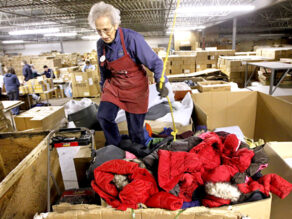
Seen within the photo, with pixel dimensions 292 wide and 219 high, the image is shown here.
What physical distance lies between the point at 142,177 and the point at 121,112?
164 cm

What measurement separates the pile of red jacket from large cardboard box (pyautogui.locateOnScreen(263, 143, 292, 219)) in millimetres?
259

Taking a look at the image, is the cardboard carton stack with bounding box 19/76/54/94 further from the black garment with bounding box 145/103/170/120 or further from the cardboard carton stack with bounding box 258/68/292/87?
the cardboard carton stack with bounding box 258/68/292/87

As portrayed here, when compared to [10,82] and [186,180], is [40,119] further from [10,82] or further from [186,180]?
[10,82]

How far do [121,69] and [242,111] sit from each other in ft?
6.69

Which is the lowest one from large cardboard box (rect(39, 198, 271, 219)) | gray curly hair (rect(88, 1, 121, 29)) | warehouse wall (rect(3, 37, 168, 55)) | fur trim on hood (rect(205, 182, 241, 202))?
large cardboard box (rect(39, 198, 271, 219))

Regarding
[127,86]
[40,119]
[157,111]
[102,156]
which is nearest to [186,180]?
[102,156]

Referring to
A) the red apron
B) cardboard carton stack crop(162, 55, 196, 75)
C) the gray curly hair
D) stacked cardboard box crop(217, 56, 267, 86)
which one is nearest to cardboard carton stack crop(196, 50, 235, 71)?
cardboard carton stack crop(162, 55, 196, 75)

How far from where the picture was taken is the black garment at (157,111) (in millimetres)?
2793

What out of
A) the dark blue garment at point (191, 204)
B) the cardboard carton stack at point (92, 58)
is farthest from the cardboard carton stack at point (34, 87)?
→ the dark blue garment at point (191, 204)

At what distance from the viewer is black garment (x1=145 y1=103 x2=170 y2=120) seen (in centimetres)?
279

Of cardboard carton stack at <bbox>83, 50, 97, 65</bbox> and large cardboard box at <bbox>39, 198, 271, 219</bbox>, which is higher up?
cardboard carton stack at <bbox>83, 50, 97, 65</bbox>

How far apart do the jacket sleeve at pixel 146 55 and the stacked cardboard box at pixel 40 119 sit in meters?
1.79

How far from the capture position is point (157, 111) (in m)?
2.88

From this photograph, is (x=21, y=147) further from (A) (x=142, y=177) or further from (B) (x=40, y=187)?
(A) (x=142, y=177)
